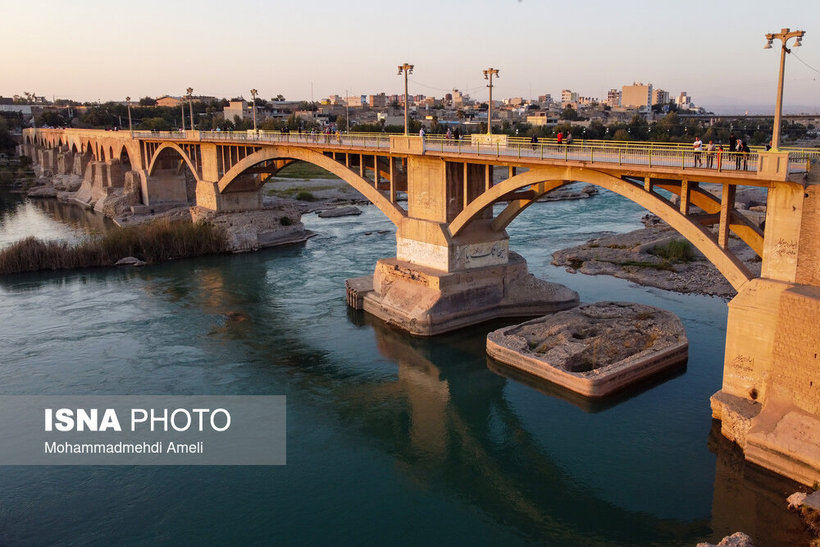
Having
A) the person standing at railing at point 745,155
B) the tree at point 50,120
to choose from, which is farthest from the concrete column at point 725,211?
the tree at point 50,120

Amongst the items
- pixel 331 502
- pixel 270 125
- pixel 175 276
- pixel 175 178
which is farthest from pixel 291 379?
A: pixel 270 125

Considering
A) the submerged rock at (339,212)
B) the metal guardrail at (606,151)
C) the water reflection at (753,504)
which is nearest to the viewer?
the water reflection at (753,504)

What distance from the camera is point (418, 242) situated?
2633 cm

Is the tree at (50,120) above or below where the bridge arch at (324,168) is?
above

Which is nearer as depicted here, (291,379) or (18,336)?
(291,379)

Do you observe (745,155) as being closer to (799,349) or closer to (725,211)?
(725,211)

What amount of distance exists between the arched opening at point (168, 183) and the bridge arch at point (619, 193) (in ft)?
115

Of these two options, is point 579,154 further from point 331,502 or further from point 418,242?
point 331,502

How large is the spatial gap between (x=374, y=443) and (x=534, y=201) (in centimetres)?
1133

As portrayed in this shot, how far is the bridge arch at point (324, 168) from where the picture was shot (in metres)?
28.3

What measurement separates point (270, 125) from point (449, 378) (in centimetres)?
6104

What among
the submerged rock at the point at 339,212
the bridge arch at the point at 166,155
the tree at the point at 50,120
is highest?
the tree at the point at 50,120

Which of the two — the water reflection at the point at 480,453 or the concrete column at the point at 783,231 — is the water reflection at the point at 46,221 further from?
the concrete column at the point at 783,231

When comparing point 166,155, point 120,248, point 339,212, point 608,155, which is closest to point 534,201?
point 608,155
